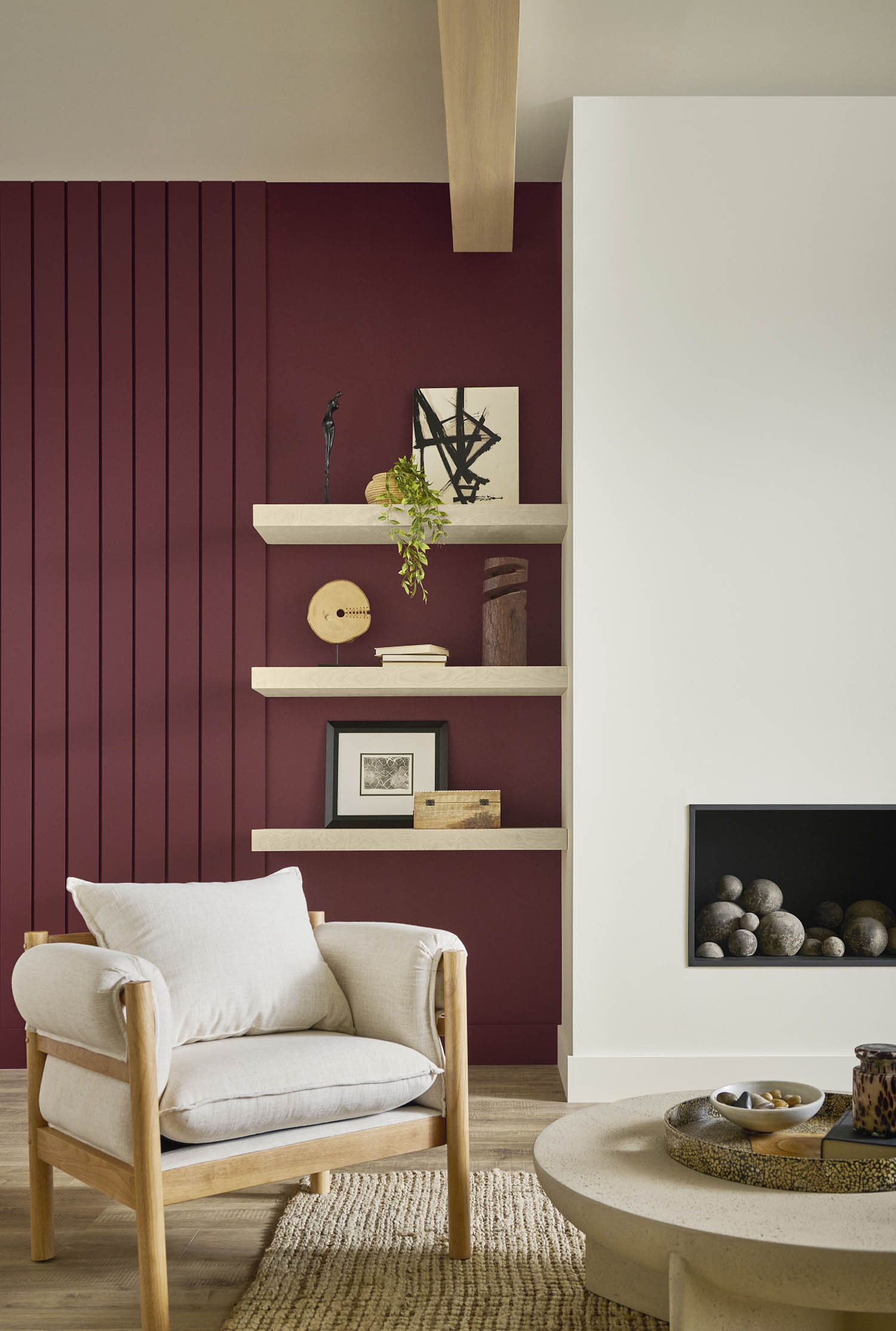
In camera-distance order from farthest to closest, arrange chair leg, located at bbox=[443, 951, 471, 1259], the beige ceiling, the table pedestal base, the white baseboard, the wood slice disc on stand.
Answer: the wood slice disc on stand < the white baseboard < the beige ceiling < chair leg, located at bbox=[443, 951, 471, 1259] < the table pedestal base

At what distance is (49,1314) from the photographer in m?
2.00

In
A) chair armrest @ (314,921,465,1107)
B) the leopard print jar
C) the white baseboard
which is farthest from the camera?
the white baseboard

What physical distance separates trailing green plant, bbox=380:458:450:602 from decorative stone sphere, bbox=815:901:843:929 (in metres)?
1.74

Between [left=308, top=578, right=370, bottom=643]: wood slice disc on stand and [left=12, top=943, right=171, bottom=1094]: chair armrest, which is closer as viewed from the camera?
[left=12, top=943, right=171, bottom=1094]: chair armrest

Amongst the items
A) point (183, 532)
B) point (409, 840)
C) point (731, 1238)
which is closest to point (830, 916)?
point (409, 840)

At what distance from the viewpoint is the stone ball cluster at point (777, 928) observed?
3410 mm

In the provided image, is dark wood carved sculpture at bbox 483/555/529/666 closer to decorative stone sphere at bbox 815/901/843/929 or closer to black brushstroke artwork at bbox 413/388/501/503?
black brushstroke artwork at bbox 413/388/501/503

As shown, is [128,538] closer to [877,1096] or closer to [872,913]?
[872,913]

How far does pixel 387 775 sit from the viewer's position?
3869mm

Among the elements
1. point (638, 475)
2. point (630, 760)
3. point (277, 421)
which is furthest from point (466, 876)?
point (277, 421)

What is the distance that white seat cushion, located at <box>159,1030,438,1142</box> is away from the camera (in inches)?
75.7

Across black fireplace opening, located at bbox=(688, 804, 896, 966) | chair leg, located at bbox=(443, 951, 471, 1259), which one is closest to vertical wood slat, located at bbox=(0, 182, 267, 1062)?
black fireplace opening, located at bbox=(688, 804, 896, 966)

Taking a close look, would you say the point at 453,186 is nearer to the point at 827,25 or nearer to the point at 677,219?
the point at 677,219

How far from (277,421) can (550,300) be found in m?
1.09
